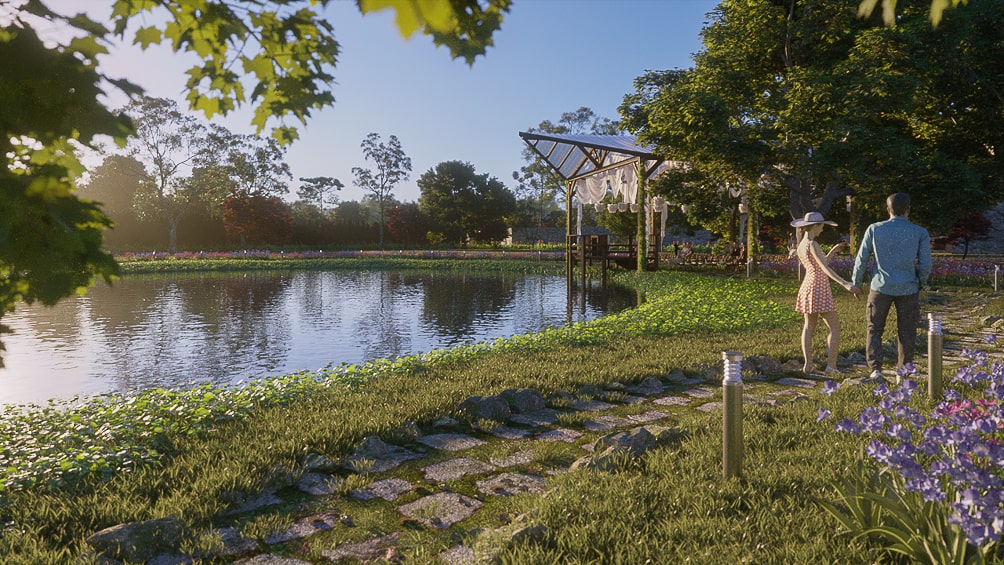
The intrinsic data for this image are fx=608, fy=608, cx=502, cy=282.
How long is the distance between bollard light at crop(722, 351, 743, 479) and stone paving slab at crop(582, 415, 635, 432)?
133 centimetres

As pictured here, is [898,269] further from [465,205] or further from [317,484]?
[465,205]

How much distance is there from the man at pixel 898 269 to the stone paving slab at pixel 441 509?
13.9 feet

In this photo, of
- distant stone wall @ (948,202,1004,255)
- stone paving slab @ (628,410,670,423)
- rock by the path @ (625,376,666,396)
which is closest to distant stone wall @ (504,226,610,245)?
distant stone wall @ (948,202,1004,255)

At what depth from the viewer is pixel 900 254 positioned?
554 cm

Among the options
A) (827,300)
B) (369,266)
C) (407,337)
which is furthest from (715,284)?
(369,266)

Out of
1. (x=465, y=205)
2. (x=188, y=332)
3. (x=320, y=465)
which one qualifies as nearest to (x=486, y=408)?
(x=320, y=465)

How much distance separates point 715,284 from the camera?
17531 millimetres

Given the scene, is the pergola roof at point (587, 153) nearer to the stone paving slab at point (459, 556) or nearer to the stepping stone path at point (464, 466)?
the stepping stone path at point (464, 466)

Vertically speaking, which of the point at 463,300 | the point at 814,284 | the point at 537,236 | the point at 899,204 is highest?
the point at 537,236

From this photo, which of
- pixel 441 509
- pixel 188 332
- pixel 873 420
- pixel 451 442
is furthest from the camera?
pixel 188 332

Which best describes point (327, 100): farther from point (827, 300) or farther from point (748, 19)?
point (748, 19)

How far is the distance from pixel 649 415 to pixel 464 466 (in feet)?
6.14

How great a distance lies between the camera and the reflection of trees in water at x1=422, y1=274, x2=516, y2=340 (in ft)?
43.8

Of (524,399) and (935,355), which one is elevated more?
(935,355)
